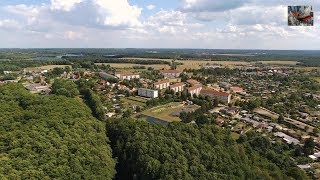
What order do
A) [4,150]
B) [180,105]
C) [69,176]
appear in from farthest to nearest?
[180,105]
[4,150]
[69,176]

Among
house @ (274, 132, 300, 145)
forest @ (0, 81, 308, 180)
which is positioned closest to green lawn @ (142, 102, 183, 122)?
house @ (274, 132, 300, 145)

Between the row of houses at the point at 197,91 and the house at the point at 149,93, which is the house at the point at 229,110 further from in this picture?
the house at the point at 149,93

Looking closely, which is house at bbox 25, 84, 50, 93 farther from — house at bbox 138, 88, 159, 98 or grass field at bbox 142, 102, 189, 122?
grass field at bbox 142, 102, 189, 122

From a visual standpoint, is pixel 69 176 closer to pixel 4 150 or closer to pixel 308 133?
pixel 4 150

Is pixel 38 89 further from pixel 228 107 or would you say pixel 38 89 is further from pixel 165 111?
pixel 228 107

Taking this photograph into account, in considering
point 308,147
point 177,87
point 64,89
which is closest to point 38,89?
point 64,89

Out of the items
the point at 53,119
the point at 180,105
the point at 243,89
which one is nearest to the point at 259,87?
the point at 243,89
